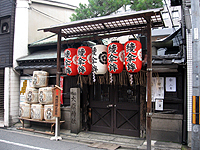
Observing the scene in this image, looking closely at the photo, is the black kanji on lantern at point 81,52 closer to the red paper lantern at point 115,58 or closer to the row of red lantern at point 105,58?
the row of red lantern at point 105,58

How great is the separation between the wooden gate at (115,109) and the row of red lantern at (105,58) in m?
2.25

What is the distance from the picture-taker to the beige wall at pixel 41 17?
1549cm

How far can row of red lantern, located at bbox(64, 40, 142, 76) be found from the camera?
8047mm

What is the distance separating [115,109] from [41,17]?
10.6 meters

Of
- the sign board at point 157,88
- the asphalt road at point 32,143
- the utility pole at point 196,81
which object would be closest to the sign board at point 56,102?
the asphalt road at point 32,143

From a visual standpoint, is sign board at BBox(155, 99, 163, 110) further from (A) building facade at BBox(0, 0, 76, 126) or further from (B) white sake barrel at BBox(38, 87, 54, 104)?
(A) building facade at BBox(0, 0, 76, 126)

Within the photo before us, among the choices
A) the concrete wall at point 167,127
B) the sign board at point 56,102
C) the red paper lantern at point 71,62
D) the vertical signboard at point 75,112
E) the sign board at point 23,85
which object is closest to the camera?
the concrete wall at point 167,127

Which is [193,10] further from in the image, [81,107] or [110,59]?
[81,107]

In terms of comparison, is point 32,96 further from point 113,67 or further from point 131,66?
point 131,66

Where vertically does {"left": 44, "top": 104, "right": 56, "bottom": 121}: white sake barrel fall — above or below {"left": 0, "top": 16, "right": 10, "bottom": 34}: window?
below

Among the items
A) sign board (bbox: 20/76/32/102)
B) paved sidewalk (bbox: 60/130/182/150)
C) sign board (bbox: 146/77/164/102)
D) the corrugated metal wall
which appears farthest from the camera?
the corrugated metal wall

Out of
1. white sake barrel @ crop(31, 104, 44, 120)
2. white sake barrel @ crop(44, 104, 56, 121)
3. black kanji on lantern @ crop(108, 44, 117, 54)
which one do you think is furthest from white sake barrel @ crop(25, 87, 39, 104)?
black kanji on lantern @ crop(108, 44, 117, 54)

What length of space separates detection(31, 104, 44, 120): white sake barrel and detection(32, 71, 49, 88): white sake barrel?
49.9 inches

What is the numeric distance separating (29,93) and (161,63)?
8.17 m
